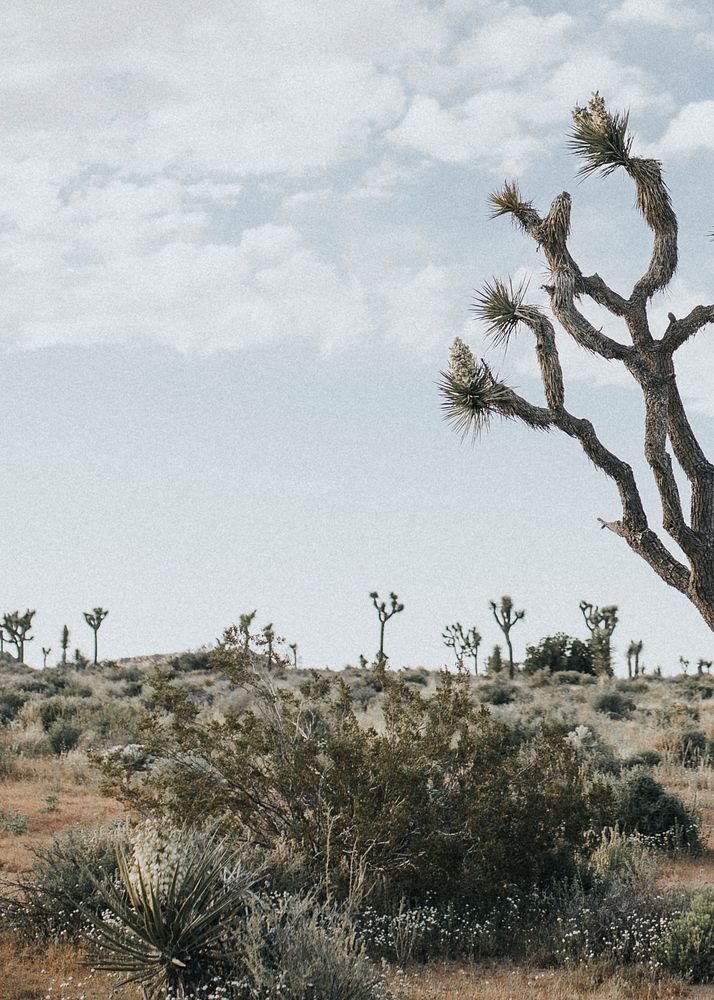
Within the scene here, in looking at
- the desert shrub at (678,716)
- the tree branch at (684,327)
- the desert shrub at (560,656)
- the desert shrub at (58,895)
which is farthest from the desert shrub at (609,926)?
the desert shrub at (560,656)

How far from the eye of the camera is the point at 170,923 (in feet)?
18.6

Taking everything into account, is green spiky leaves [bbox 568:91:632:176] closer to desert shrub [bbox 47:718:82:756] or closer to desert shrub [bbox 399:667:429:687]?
desert shrub [bbox 47:718:82:756]

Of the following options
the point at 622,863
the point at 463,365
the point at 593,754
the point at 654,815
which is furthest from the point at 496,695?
the point at 622,863

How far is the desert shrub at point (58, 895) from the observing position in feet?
23.4

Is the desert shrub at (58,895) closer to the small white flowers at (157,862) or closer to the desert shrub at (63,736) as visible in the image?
the small white flowers at (157,862)

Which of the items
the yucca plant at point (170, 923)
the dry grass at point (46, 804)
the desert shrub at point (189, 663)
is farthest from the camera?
the desert shrub at point (189, 663)

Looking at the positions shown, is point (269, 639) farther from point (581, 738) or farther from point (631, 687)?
point (631, 687)

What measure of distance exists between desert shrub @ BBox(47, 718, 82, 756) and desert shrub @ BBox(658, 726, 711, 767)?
1074cm

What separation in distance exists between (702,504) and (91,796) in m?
9.32

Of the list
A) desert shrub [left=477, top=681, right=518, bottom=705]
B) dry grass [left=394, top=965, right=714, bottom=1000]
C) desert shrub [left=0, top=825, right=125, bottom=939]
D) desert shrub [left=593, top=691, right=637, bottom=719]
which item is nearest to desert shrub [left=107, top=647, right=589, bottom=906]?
desert shrub [left=0, top=825, right=125, bottom=939]

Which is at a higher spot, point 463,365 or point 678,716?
point 463,365

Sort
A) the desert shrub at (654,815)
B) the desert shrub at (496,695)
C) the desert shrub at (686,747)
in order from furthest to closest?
the desert shrub at (496,695), the desert shrub at (686,747), the desert shrub at (654,815)

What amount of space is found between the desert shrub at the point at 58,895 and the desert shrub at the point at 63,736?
384 inches

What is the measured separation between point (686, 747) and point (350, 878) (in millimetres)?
11066
